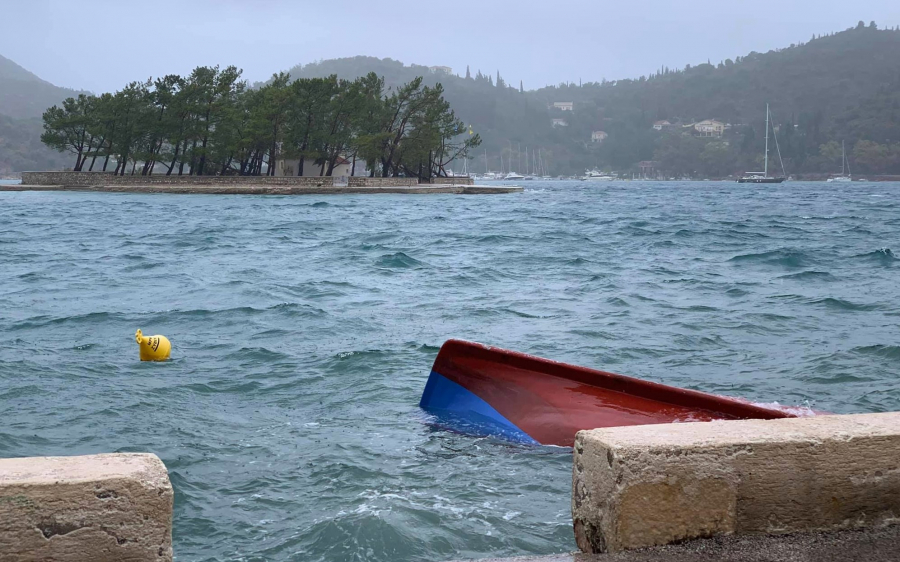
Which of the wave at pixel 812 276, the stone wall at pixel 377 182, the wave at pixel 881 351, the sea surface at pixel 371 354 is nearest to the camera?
the sea surface at pixel 371 354

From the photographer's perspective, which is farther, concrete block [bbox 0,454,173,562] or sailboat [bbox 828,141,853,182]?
sailboat [bbox 828,141,853,182]

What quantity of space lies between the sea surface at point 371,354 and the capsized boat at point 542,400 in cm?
21

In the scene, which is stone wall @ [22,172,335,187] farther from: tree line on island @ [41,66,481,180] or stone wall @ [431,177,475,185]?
stone wall @ [431,177,475,185]

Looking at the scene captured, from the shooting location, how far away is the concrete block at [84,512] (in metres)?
2.34

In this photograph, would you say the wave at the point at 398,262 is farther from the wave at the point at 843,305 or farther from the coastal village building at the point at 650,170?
the coastal village building at the point at 650,170

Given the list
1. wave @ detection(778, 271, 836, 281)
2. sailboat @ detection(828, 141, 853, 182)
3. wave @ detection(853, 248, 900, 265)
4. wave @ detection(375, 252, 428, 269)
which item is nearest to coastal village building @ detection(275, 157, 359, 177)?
wave @ detection(375, 252, 428, 269)

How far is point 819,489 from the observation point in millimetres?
2799

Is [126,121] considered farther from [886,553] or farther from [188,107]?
[886,553]

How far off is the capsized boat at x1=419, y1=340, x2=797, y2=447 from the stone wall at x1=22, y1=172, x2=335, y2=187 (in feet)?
202

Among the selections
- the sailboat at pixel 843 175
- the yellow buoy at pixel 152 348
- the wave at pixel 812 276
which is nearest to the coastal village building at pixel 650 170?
the sailboat at pixel 843 175

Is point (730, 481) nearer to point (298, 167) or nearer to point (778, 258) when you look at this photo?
point (778, 258)

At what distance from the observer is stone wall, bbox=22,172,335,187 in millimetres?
67188

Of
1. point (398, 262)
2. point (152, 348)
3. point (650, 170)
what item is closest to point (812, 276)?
point (398, 262)

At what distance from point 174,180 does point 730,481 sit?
7023cm
